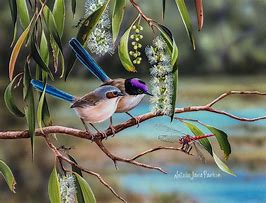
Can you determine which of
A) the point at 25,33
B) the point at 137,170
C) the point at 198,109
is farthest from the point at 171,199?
the point at 25,33

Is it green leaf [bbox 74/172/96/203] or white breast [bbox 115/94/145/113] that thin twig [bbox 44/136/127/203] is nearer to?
green leaf [bbox 74/172/96/203]

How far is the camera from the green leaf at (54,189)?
4.48 feet

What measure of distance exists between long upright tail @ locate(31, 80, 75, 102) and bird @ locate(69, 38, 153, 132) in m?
0.08

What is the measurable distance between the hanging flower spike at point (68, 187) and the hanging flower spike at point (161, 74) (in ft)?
0.78

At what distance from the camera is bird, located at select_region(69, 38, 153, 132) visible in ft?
4.44

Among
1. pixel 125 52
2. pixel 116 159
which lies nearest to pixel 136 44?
pixel 125 52

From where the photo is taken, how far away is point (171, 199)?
4.48 feet

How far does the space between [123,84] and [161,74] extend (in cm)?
8

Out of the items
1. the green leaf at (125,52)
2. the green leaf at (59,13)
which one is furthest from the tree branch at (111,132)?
the green leaf at (59,13)

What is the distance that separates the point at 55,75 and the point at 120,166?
0.24m

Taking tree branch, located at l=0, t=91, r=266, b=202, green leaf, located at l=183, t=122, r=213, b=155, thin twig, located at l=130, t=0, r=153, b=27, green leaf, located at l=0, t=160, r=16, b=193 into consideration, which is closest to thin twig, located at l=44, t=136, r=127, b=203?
tree branch, located at l=0, t=91, r=266, b=202

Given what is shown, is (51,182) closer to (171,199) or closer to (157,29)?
(171,199)

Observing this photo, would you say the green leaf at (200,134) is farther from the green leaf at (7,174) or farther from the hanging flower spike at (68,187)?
the green leaf at (7,174)

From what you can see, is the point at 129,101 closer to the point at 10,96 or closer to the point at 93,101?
the point at 93,101
